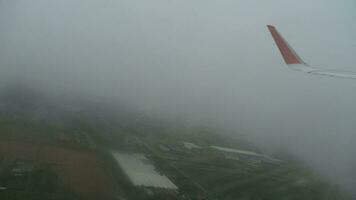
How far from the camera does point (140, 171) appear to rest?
68.3ft

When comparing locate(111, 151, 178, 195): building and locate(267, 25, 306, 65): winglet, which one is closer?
locate(267, 25, 306, 65): winglet

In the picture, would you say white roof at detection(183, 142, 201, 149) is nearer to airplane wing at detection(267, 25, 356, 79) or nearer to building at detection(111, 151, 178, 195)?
building at detection(111, 151, 178, 195)

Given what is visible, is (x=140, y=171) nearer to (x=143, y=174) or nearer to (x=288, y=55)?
(x=143, y=174)

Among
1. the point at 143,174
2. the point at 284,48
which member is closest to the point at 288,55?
the point at 284,48

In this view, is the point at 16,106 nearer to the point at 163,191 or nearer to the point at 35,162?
the point at 35,162

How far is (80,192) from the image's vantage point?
1719 centimetres

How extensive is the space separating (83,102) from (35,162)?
12.6 metres

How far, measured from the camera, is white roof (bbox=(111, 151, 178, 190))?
1927 centimetres

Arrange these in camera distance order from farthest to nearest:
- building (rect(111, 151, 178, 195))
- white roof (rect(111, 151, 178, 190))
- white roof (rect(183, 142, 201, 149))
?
white roof (rect(183, 142, 201, 149)), white roof (rect(111, 151, 178, 190)), building (rect(111, 151, 178, 195))

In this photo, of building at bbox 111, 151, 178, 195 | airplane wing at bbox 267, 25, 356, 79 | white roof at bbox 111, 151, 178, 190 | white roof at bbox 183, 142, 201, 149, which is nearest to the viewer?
airplane wing at bbox 267, 25, 356, 79

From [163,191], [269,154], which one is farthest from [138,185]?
[269,154]

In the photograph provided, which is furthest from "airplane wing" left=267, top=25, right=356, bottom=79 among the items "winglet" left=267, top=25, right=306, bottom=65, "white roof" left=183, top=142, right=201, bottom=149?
"white roof" left=183, top=142, right=201, bottom=149

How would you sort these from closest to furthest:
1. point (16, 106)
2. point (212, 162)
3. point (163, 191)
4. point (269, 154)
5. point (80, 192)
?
point (80, 192), point (163, 191), point (212, 162), point (269, 154), point (16, 106)

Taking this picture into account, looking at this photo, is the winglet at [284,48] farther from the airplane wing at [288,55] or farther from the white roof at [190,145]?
the white roof at [190,145]
